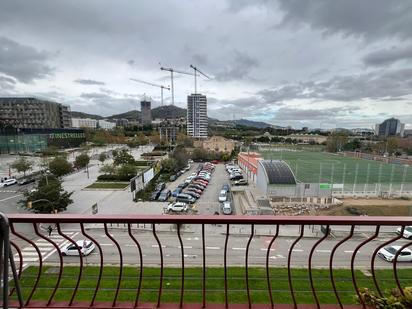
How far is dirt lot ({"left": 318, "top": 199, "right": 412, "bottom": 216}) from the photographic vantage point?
44.5 ft

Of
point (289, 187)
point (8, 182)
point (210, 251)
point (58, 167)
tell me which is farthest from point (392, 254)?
point (8, 182)

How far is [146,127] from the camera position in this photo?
79062 mm

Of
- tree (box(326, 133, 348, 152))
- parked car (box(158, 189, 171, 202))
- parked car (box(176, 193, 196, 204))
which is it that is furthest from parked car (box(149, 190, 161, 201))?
tree (box(326, 133, 348, 152))

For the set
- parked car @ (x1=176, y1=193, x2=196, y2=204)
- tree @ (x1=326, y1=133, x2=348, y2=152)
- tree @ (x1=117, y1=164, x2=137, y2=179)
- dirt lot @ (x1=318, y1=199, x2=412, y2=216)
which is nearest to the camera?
dirt lot @ (x1=318, y1=199, x2=412, y2=216)

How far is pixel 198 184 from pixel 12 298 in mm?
18518

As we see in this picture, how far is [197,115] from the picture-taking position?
7325 centimetres

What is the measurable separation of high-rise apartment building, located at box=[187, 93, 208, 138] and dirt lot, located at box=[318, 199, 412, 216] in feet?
195

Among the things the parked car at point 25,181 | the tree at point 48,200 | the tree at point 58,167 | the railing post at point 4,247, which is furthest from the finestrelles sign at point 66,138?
the railing post at point 4,247

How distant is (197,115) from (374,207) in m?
62.3

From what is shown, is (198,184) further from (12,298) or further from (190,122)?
(190,122)

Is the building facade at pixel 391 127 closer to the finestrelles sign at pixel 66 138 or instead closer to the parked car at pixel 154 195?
the parked car at pixel 154 195

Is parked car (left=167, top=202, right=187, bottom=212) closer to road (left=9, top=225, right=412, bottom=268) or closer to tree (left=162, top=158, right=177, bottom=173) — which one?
road (left=9, top=225, right=412, bottom=268)

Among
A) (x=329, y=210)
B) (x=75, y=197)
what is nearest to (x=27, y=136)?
(x=75, y=197)

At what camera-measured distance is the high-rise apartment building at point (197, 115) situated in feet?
239
